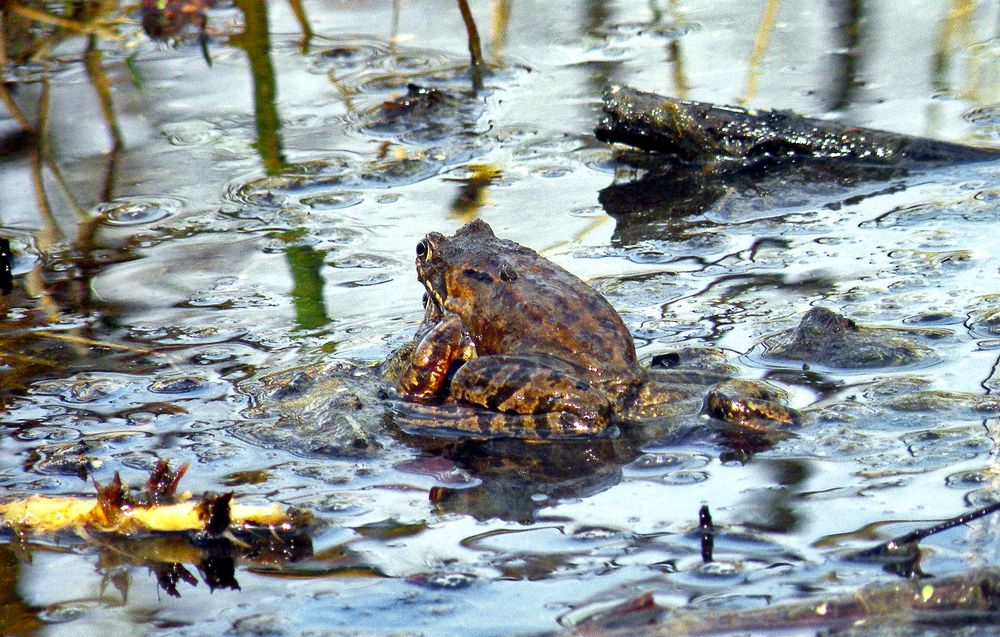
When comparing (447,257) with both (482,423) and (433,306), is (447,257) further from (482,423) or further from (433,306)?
(482,423)

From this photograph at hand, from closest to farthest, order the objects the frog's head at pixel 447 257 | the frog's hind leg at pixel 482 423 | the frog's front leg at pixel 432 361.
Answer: the frog's hind leg at pixel 482 423 < the frog's front leg at pixel 432 361 < the frog's head at pixel 447 257

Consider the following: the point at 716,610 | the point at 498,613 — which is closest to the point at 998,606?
the point at 716,610

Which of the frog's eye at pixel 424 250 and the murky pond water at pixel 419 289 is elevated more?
the frog's eye at pixel 424 250

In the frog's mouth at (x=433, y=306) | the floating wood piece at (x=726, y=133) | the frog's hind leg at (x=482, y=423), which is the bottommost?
the frog's hind leg at (x=482, y=423)

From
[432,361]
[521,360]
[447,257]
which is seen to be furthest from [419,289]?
[521,360]

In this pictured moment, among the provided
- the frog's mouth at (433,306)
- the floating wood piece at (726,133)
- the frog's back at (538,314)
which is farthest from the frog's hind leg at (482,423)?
the floating wood piece at (726,133)

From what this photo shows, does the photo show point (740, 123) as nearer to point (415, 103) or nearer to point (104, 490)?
point (415, 103)

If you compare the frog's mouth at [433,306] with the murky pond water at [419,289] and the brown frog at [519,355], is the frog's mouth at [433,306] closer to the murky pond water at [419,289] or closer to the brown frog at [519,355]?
the brown frog at [519,355]

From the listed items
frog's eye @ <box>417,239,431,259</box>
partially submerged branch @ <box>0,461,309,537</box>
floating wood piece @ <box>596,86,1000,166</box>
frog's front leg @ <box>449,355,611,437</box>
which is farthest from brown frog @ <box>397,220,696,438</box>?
floating wood piece @ <box>596,86,1000,166</box>
